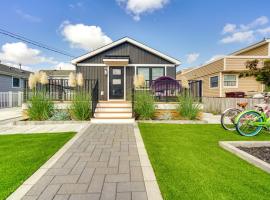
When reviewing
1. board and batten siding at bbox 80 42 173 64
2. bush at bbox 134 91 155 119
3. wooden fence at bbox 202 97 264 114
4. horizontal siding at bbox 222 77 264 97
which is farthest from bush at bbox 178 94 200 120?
horizontal siding at bbox 222 77 264 97

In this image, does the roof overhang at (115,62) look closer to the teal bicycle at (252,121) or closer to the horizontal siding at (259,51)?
the teal bicycle at (252,121)

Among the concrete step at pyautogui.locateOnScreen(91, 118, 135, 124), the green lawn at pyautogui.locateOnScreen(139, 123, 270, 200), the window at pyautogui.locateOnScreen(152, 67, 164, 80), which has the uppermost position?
the window at pyautogui.locateOnScreen(152, 67, 164, 80)

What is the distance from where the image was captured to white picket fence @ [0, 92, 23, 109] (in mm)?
18675

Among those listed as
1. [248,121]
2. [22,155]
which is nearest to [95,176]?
[22,155]

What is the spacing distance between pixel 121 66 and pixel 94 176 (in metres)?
11.8

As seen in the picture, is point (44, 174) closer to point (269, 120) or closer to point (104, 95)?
point (269, 120)

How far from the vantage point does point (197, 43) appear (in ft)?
68.9

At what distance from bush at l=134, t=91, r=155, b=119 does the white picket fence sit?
14.4 metres

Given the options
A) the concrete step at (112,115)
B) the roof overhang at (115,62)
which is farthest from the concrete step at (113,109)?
the roof overhang at (115,62)

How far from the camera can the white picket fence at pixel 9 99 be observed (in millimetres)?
18675

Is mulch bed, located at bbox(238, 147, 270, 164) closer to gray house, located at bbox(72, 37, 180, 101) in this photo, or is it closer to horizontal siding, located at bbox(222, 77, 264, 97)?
gray house, located at bbox(72, 37, 180, 101)

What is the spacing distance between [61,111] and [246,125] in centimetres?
779

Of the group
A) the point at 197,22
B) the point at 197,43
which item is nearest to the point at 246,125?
the point at 197,22

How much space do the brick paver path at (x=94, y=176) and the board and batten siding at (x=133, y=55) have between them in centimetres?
1028
